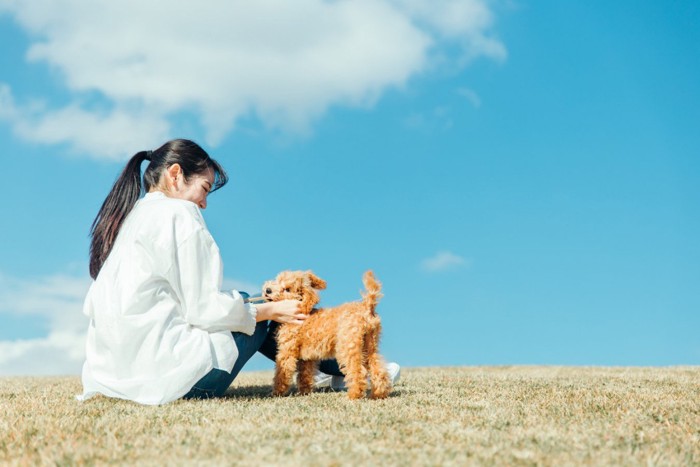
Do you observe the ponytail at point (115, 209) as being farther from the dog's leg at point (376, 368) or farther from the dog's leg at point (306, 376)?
the dog's leg at point (376, 368)

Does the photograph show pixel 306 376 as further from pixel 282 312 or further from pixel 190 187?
pixel 190 187

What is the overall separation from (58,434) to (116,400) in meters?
1.50

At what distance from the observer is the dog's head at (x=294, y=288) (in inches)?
242

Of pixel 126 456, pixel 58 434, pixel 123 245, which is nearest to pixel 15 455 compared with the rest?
pixel 58 434

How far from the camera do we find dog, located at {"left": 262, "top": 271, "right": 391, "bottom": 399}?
5879mm

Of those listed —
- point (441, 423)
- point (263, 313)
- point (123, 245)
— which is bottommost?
point (441, 423)

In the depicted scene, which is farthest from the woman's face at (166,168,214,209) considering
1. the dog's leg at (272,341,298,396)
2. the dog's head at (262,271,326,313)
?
the dog's leg at (272,341,298,396)

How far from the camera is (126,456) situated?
4.01 m

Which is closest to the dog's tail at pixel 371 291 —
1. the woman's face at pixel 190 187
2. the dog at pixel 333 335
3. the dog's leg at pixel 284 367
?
the dog at pixel 333 335

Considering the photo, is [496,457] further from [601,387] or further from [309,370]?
[601,387]

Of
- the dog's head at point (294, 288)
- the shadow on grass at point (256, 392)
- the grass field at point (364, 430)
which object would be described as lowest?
the grass field at point (364, 430)

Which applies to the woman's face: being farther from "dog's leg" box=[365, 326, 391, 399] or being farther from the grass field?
"dog's leg" box=[365, 326, 391, 399]

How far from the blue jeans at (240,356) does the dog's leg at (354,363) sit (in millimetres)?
819

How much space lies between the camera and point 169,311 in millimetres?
5664
